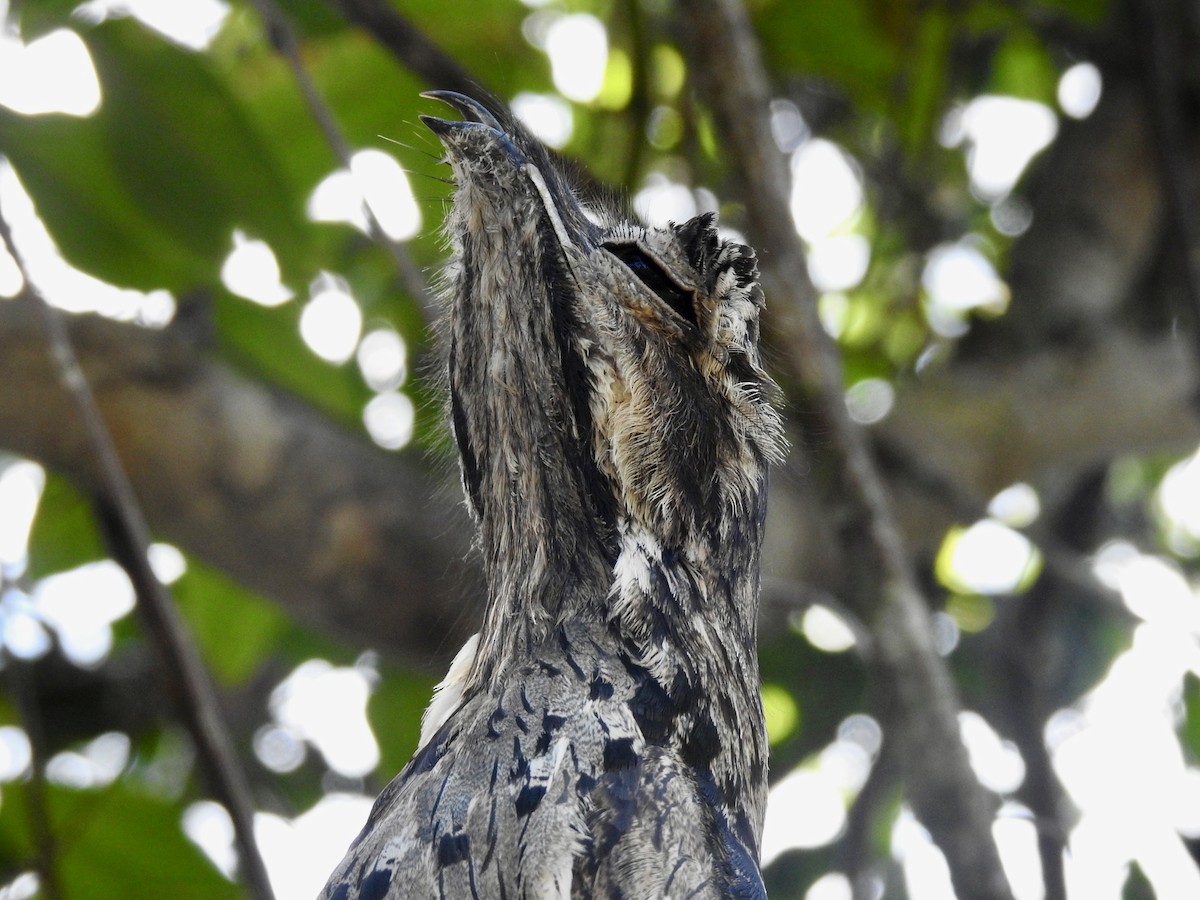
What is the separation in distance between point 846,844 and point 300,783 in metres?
1.80

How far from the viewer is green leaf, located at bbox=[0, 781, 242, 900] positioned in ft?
9.86

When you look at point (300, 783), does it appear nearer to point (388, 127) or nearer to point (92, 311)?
point (92, 311)

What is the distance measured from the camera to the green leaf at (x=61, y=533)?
3.34m

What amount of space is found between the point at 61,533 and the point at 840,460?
1929 millimetres

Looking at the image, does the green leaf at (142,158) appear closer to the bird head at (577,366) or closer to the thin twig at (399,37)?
the thin twig at (399,37)

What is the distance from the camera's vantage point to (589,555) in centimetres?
188

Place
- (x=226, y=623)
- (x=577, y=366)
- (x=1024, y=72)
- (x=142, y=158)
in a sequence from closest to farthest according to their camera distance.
→ (x=577, y=366) < (x=142, y=158) < (x=226, y=623) < (x=1024, y=72)

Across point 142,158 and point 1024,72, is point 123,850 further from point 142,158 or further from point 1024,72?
point 1024,72

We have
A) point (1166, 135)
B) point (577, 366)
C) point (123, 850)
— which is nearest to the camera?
point (577, 366)

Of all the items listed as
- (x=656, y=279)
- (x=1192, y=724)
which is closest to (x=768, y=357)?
(x=656, y=279)

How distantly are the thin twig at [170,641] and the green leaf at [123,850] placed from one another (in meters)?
0.48

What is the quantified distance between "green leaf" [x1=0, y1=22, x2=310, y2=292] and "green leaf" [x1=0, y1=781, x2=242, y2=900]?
116 cm

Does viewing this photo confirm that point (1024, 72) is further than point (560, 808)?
Yes

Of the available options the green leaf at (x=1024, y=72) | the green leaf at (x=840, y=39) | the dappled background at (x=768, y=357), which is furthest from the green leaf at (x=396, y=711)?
the green leaf at (x=1024, y=72)
